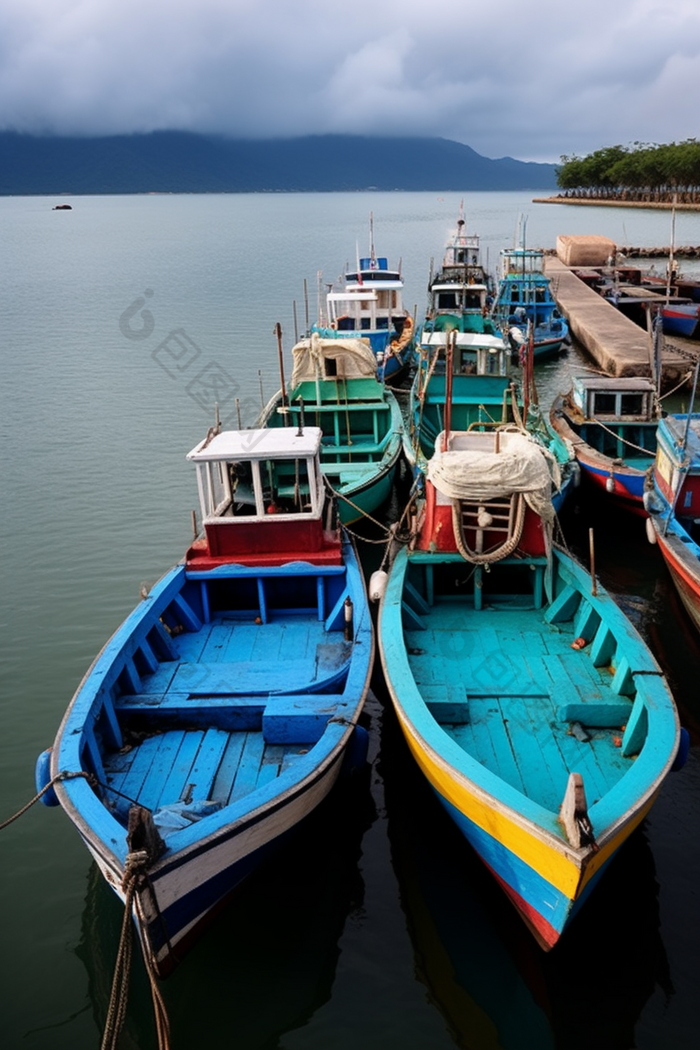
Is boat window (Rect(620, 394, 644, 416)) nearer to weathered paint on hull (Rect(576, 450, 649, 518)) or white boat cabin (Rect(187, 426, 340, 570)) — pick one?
weathered paint on hull (Rect(576, 450, 649, 518))

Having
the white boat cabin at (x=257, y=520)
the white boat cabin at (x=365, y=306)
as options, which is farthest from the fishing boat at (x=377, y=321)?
the white boat cabin at (x=257, y=520)

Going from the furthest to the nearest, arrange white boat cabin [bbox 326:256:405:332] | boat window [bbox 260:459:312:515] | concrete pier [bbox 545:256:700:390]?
1. white boat cabin [bbox 326:256:405:332]
2. concrete pier [bbox 545:256:700:390]
3. boat window [bbox 260:459:312:515]

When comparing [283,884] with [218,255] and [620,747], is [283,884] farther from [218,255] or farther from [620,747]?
[218,255]

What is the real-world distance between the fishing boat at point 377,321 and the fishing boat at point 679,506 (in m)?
11.1

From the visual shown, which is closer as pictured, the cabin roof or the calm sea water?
the calm sea water

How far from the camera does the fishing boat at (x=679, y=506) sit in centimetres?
1187

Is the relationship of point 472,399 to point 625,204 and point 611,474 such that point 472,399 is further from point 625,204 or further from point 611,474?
point 625,204

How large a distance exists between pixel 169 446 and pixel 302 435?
12.6 m

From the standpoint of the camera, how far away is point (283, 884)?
7.70 meters

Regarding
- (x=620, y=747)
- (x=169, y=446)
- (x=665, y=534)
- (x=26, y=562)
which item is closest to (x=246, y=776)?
(x=620, y=747)

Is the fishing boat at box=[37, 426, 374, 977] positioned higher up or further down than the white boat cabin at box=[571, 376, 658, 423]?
further down

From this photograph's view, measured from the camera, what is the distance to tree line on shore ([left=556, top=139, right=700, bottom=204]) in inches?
3821

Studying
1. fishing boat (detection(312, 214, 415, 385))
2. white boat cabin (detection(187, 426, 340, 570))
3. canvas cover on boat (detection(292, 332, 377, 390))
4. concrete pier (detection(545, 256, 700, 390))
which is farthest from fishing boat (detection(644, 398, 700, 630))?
concrete pier (detection(545, 256, 700, 390))

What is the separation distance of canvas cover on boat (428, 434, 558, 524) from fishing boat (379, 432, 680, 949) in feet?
0.06
